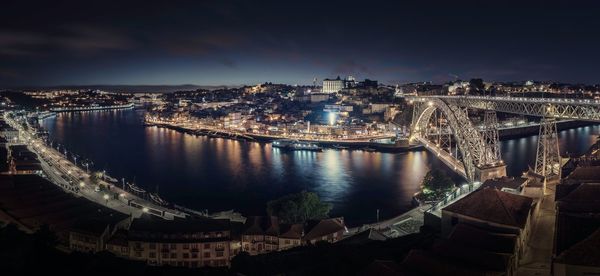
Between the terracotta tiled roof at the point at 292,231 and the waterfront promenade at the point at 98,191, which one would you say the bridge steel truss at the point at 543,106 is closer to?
the terracotta tiled roof at the point at 292,231

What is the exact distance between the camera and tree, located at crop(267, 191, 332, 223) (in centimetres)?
1031

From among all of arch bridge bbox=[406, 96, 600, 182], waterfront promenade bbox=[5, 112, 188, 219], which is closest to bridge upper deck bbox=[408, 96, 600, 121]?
arch bridge bbox=[406, 96, 600, 182]

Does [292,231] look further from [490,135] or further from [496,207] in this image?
[490,135]

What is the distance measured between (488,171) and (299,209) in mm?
4967

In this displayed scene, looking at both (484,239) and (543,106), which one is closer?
(484,239)

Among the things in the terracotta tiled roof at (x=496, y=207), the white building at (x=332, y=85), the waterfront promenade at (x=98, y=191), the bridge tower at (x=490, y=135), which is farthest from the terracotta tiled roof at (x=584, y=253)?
the white building at (x=332, y=85)

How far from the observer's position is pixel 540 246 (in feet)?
18.2

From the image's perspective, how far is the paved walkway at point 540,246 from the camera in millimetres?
4986

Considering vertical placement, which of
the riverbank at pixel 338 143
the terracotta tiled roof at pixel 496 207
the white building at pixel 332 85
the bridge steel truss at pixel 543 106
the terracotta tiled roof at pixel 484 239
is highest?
the white building at pixel 332 85

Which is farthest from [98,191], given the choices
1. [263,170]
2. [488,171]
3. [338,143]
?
[338,143]

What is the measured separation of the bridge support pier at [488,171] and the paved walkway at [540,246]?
5328 millimetres

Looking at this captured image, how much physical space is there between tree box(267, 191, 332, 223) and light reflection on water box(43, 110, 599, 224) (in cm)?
103

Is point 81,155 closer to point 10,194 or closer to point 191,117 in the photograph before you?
point 10,194

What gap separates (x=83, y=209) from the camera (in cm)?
1021
